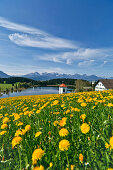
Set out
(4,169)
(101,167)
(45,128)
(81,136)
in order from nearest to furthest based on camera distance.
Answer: (101,167) < (4,169) < (81,136) < (45,128)

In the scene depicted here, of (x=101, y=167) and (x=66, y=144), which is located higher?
(x=66, y=144)

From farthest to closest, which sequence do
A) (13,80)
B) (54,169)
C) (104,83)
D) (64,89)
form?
(13,80) → (104,83) → (64,89) → (54,169)

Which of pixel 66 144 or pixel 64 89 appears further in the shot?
pixel 64 89

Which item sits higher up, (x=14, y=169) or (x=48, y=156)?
(x=48, y=156)

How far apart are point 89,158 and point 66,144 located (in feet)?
1.45

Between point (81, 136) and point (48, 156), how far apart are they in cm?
80

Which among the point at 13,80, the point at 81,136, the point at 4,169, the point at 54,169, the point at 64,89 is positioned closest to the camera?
the point at 54,169

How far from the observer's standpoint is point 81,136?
2082mm

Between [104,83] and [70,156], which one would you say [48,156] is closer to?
[70,156]

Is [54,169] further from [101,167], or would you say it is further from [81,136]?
[81,136]

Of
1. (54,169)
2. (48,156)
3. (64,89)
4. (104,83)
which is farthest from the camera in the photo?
(104,83)

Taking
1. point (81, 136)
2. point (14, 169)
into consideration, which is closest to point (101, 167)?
point (81, 136)

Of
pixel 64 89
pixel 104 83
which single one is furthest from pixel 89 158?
pixel 104 83

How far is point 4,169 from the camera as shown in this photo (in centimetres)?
155
